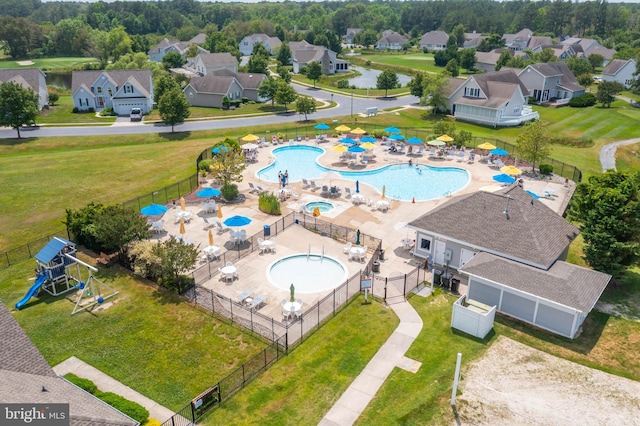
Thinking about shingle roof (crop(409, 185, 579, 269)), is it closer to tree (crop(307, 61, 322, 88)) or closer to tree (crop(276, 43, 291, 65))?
tree (crop(307, 61, 322, 88))

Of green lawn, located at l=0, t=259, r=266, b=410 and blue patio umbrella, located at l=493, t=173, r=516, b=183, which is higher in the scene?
blue patio umbrella, located at l=493, t=173, r=516, b=183

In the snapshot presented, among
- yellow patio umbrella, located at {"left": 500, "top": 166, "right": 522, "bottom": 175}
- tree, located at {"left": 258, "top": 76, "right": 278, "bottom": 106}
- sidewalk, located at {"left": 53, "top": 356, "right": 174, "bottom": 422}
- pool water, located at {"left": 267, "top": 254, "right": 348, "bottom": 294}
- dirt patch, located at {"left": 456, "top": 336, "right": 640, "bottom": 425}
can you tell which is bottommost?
dirt patch, located at {"left": 456, "top": 336, "right": 640, "bottom": 425}

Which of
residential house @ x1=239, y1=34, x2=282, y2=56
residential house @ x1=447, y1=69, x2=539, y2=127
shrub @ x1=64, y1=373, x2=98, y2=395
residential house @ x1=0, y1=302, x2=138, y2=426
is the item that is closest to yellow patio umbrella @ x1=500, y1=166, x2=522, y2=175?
residential house @ x1=447, y1=69, x2=539, y2=127

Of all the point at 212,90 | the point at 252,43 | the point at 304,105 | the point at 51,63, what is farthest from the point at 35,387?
the point at 252,43

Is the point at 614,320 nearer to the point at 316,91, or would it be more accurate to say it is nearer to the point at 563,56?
the point at 316,91

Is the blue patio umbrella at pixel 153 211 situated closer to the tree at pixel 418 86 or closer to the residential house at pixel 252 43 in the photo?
the tree at pixel 418 86

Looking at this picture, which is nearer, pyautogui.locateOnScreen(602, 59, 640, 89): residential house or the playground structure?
the playground structure

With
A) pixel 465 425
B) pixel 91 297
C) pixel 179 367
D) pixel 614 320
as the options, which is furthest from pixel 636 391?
pixel 91 297
